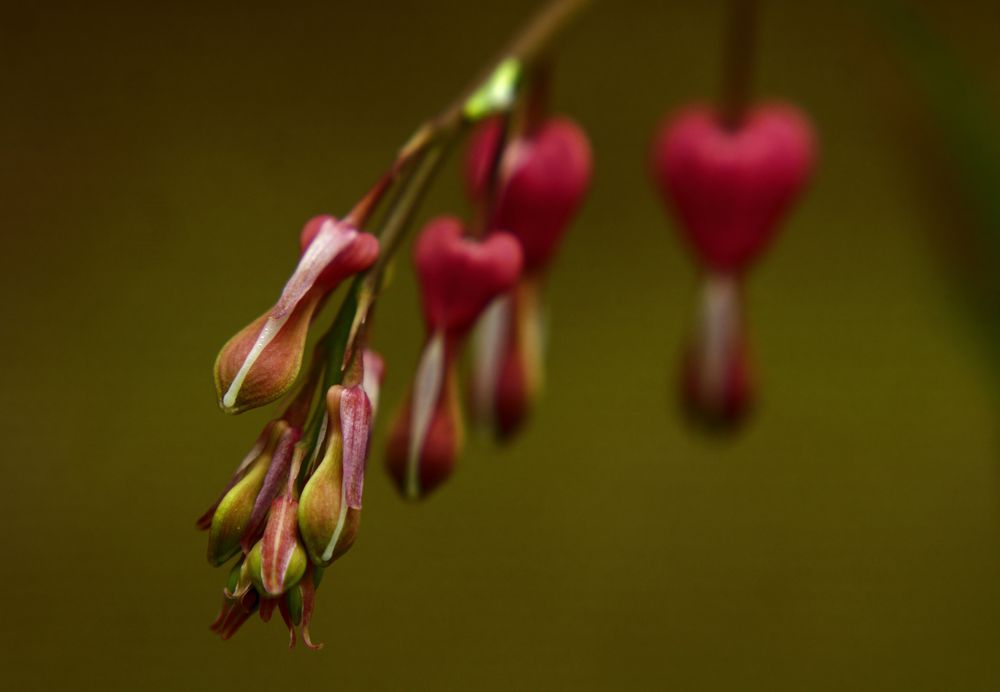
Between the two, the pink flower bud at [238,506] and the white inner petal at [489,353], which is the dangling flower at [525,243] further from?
the pink flower bud at [238,506]

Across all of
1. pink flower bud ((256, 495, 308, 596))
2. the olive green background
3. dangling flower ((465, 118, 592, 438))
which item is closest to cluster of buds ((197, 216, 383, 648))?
pink flower bud ((256, 495, 308, 596))

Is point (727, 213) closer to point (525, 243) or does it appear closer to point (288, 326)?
point (525, 243)

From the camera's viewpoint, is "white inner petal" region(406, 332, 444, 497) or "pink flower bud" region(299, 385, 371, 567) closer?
"pink flower bud" region(299, 385, 371, 567)

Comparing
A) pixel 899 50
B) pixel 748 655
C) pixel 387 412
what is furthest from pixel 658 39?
pixel 899 50

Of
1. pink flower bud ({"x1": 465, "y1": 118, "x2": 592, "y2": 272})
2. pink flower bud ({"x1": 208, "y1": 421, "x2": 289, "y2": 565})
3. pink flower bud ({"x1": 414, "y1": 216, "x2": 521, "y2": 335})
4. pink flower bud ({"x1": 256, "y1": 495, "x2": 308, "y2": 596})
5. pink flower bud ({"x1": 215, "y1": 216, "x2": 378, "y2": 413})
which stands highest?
pink flower bud ({"x1": 465, "y1": 118, "x2": 592, "y2": 272})

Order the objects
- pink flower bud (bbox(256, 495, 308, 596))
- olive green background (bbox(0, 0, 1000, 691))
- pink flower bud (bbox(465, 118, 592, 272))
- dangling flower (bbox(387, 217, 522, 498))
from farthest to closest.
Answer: olive green background (bbox(0, 0, 1000, 691)) < pink flower bud (bbox(465, 118, 592, 272)) < dangling flower (bbox(387, 217, 522, 498)) < pink flower bud (bbox(256, 495, 308, 596))

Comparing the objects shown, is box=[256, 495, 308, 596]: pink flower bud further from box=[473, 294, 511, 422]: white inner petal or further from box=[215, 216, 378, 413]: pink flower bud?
box=[473, 294, 511, 422]: white inner petal
